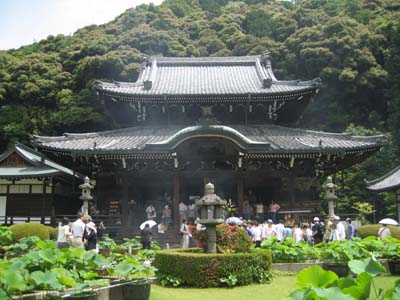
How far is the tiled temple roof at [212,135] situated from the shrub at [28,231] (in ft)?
13.8

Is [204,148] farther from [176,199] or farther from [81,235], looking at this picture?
[81,235]

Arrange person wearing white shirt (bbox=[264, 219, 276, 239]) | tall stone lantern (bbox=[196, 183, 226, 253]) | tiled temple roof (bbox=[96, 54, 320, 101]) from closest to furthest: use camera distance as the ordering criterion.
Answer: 1. tall stone lantern (bbox=[196, 183, 226, 253])
2. person wearing white shirt (bbox=[264, 219, 276, 239])
3. tiled temple roof (bbox=[96, 54, 320, 101])

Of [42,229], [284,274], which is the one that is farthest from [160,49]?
[284,274]

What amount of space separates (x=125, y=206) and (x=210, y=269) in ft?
38.8

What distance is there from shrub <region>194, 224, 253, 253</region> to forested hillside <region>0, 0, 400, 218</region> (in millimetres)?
28567

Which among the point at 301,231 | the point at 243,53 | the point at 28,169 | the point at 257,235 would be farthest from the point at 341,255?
the point at 243,53

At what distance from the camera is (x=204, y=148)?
21438 millimetres

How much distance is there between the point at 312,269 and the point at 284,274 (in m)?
8.87

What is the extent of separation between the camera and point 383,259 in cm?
1272

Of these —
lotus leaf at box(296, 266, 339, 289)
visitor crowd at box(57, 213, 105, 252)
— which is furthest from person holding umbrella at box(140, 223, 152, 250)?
lotus leaf at box(296, 266, 339, 289)

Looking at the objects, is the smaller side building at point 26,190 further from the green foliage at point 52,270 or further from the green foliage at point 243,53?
the green foliage at point 52,270

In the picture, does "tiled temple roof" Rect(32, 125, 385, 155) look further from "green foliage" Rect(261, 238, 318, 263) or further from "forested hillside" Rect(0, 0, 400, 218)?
"forested hillside" Rect(0, 0, 400, 218)

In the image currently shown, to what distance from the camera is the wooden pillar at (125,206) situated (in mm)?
20859

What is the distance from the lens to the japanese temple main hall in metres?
20.5
